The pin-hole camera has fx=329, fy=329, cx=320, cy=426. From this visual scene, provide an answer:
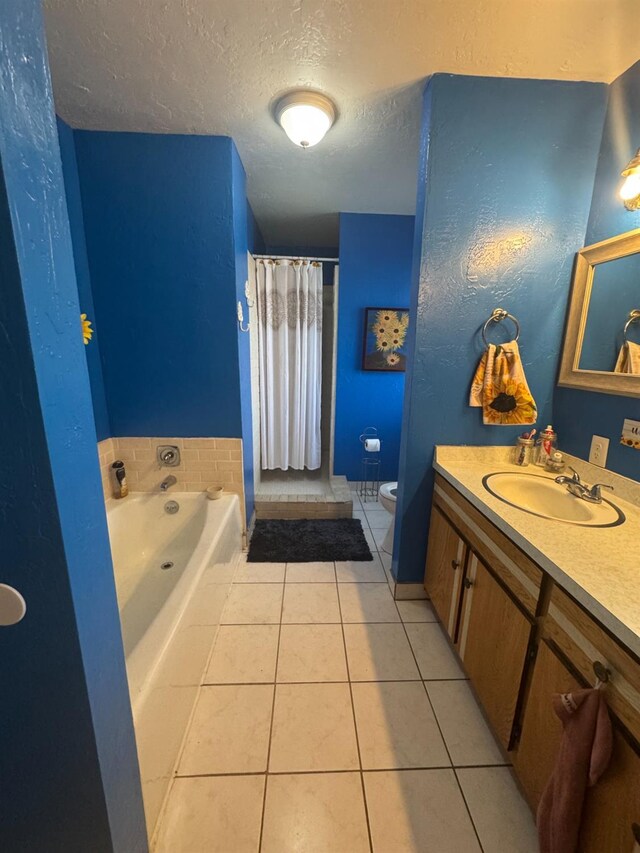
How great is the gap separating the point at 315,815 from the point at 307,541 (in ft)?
4.81

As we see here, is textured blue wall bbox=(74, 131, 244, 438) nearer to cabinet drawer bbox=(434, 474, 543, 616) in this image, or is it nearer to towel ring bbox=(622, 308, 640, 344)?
cabinet drawer bbox=(434, 474, 543, 616)

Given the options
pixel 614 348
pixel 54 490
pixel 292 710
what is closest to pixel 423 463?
pixel 614 348

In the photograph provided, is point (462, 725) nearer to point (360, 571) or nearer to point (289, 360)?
point (360, 571)

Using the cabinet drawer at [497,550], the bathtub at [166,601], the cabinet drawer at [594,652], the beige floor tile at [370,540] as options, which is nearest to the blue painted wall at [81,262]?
the bathtub at [166,601]

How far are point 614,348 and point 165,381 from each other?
2283mm

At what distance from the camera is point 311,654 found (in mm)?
1564

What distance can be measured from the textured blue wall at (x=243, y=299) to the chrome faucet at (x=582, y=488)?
175cm

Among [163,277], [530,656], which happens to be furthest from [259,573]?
[163,277]

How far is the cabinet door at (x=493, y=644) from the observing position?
3.52 feet

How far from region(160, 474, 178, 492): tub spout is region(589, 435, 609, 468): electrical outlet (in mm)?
2270

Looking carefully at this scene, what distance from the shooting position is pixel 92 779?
670 millimetres

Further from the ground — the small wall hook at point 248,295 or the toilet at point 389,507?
the small wall hook at point 248,295

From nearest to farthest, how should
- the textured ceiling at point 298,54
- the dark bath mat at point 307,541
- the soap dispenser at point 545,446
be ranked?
1. the textured ceiling at point 298,54
2. the soap dispenser at point 545,446
3. the dark bath mat at point 307,541

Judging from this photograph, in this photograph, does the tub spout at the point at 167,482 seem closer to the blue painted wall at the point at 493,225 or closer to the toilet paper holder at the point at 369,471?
the blue painted wall at the point at 493,225
